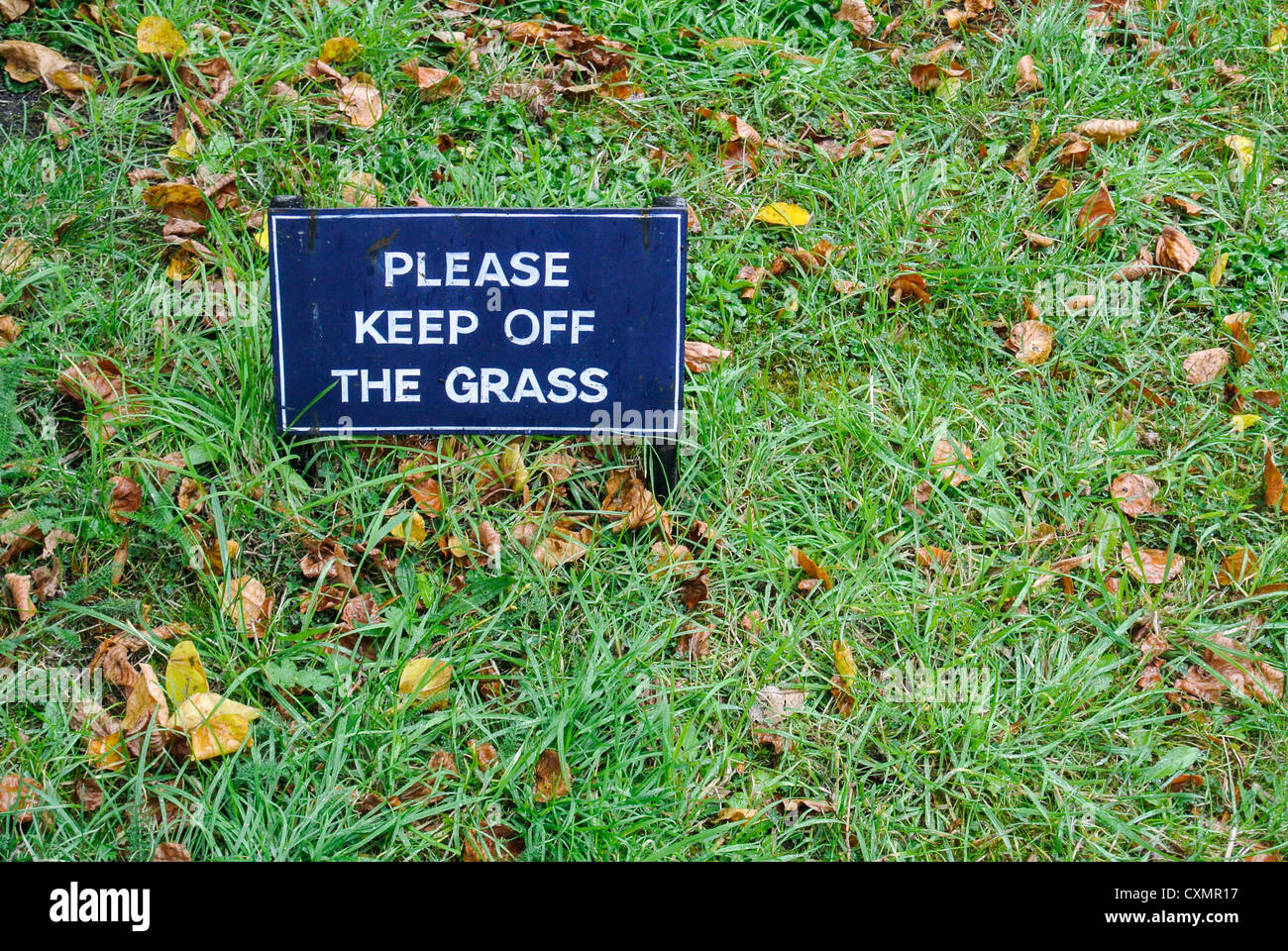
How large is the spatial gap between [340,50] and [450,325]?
135 centimetres

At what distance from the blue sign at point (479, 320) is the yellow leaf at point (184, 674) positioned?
0.58 metres

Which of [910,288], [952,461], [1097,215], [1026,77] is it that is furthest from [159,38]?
[1097,215]

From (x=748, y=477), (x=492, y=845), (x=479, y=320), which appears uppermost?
(x=479, y=320)

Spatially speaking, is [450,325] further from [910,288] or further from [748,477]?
[910,288]

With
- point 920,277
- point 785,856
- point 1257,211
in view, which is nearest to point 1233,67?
point 1257,211

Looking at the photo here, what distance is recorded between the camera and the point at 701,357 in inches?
111

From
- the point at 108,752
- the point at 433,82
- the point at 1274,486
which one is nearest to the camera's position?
the point at 108,752

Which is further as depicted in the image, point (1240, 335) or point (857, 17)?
point (857, 17)

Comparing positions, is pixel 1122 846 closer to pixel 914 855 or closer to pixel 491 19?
pixel 914 855

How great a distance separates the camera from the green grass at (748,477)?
212cm

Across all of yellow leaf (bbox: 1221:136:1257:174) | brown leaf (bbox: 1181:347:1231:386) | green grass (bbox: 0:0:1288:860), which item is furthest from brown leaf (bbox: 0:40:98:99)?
yellow leaf (bbox: 1221:136:1257:174)

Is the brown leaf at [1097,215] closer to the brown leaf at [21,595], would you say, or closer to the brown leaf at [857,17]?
the brown leaf at [857,17]

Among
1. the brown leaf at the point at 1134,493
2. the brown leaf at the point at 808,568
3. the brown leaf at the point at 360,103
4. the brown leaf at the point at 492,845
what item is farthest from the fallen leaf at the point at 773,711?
the brown leaf at the point at 360,103

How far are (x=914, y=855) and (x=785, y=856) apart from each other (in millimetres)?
262
